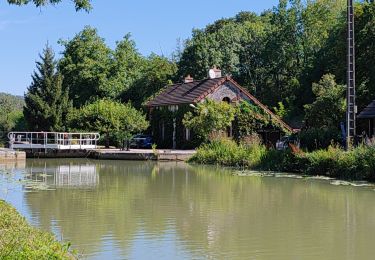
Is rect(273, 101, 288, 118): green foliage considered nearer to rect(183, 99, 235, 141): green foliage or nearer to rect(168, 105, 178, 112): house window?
rect(168, 105, 178, 112): house window

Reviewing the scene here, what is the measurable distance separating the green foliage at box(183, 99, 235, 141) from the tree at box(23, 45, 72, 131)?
1426 centimetres

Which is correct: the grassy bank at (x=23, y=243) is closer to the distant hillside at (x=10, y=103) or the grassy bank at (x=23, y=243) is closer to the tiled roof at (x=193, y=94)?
the tiled roof at (x=193, y=94)

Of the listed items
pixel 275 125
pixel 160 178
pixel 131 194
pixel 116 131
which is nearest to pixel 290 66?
pixel 275 125

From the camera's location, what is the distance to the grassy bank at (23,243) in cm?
656

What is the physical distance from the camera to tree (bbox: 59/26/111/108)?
184 feet

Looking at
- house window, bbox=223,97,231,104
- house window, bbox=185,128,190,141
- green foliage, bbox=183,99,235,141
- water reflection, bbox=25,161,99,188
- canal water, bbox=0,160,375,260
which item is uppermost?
house window, bbox=223,97,231,104

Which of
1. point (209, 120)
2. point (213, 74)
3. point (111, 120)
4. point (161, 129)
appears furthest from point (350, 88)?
point (161, 129)

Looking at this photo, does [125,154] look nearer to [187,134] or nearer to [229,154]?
[187,134]

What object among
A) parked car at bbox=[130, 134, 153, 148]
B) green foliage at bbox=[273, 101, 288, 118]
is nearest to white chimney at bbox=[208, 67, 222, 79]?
green foliage at bbox=[273, 101, 288, 118]

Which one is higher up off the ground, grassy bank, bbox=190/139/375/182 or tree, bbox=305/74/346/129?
tree, bbox=305/74/346/129

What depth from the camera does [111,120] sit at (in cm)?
4303

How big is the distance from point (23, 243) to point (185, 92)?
3828cm

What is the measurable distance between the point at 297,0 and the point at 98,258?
2093 inches

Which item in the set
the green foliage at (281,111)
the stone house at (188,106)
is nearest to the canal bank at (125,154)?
the stone house at (188,106)
